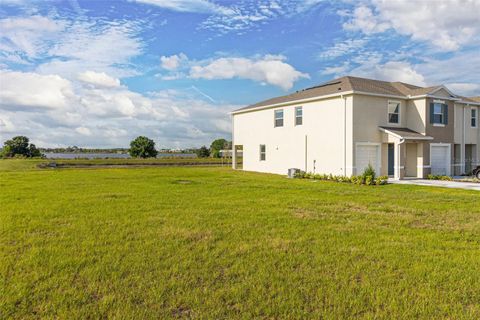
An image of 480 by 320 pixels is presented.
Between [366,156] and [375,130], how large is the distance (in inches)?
63.9

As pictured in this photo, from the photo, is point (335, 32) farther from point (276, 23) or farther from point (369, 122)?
point (369, 122)

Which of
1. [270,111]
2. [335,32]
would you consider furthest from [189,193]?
[270,111]

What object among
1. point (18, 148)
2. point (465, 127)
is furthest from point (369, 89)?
point (18, 148)

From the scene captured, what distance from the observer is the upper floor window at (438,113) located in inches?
832

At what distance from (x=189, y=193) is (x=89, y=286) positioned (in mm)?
8084

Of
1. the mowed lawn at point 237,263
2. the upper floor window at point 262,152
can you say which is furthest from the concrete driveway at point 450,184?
the upper floor window at point 262,152

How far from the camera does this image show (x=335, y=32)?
17.4m

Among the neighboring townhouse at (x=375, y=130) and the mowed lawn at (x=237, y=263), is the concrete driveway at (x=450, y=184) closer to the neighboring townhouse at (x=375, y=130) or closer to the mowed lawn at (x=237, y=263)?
the neighboring townhouse at (x=375, y=130)

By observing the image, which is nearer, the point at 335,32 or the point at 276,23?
the point at 276,23

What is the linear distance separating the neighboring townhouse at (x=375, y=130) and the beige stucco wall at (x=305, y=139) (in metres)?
0.06

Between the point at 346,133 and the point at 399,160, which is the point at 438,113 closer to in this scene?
the point at 399,160

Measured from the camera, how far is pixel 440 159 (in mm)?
22188

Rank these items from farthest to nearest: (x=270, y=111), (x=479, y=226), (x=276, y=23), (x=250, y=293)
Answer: (x=270, y=111)
(x=276, y=23)
(x=479, y=226)
(x=250, y=293)

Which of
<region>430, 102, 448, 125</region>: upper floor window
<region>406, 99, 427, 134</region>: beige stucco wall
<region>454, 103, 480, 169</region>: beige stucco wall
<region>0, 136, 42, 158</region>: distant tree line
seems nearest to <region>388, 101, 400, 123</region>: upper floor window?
<region>406, 99, 427, 134</region>: beige stucco wall
